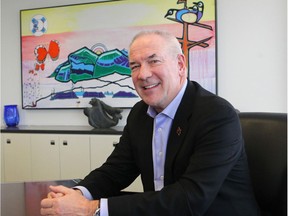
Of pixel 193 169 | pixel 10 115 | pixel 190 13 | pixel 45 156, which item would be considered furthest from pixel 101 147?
pixel 193 169

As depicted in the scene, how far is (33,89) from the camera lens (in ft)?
12.2

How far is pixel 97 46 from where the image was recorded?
347cm

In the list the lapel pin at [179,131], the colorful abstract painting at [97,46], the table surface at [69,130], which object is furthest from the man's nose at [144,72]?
the colorful abstract painting at [97,46]

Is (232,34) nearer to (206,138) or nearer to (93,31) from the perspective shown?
(93,31)

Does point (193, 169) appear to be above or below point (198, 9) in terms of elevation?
below

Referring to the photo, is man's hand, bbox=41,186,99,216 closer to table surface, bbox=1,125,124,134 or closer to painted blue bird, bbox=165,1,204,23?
table surface, bbox=1,125,124,134

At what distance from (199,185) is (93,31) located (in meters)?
2.69

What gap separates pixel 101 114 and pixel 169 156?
82.1 inches

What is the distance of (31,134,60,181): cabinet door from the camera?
3295 millimetres

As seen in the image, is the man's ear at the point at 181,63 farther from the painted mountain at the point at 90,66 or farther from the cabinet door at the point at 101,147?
the painted mountain at the point at 90,66

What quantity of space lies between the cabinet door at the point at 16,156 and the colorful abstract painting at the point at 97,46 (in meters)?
0.46

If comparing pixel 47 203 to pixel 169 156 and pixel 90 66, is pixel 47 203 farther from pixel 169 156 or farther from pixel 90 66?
pixel 90 66

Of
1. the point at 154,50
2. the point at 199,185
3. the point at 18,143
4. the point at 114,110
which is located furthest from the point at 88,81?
the point at 199,185

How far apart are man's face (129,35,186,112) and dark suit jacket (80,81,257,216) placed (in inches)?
2.9
